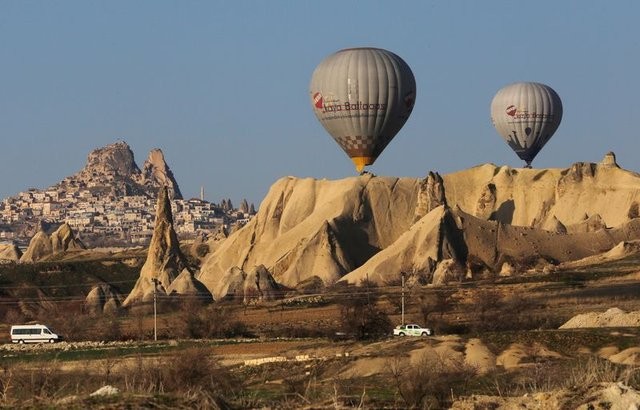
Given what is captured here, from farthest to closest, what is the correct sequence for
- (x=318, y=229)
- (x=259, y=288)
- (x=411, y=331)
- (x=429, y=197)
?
(x=429, y=197) → (x=318, y=229) → (x=259, y=288) → (x=411, y=331)

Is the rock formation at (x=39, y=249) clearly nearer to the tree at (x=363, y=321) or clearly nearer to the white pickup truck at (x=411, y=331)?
the tree at (x=363, y=321)

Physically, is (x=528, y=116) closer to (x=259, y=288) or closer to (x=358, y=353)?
(x=259, y=288)

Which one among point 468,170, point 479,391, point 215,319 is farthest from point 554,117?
point 479,391

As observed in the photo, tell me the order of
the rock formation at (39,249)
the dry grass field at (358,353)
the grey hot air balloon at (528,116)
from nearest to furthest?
the dry grass field at (358,353), the grey hot air balloon at (528,116), the rock formation at (39,249)

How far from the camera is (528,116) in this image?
13712 centimetres

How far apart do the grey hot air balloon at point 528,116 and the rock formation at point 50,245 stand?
49.9 metres

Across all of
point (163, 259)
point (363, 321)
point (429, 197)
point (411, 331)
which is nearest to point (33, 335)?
point (363, 321)

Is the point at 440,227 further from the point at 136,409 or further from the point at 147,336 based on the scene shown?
the point at 136,409

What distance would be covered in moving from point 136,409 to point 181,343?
A: 148 ft

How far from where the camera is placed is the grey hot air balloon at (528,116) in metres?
137

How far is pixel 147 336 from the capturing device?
76812 mm

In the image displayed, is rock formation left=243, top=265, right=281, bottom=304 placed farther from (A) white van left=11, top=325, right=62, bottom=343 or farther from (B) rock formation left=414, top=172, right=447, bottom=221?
(B) rock formation left=414, top=172, right=447, bottom=221

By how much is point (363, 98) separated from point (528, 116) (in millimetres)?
30498

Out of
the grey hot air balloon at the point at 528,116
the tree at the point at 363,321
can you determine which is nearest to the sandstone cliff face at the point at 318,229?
the grey hot air balloon at the point at 528,116
